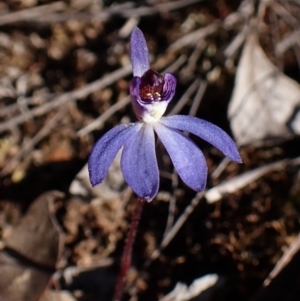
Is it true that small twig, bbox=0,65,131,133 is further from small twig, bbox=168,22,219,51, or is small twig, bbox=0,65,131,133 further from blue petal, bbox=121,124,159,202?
blue petal, bbox=121,124,159,202

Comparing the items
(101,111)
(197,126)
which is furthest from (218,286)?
(101,111)

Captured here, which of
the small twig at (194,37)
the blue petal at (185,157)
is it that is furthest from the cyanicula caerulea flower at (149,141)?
the small twig at (194,37)

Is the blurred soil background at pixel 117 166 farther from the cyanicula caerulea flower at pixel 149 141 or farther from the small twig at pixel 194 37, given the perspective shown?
the cyanicula caerulea flower at pixel 149 141

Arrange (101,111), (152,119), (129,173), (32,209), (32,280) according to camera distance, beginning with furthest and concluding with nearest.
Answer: (101,111) → (32,209) → (32,280) → (152,119) → (129,173)

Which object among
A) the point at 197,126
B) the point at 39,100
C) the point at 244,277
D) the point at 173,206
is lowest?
the point at 244,277

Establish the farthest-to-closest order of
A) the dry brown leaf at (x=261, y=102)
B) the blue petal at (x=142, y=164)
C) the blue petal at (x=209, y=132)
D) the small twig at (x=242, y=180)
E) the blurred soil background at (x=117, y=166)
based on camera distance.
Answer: the dry brown leaf at (x=261, y=102) → the small twig at (x=242, y=180) → the blurred soil background at (x=117, y=166) → the blue petal at (x=209, y=132) → the blue petal at (x=142, y=164)

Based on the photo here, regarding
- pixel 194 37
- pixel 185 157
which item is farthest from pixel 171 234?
pixel 194 37

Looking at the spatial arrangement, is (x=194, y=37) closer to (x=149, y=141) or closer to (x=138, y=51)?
(x=138, y=51)

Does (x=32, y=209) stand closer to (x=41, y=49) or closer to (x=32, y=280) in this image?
(x=32, y=280)
